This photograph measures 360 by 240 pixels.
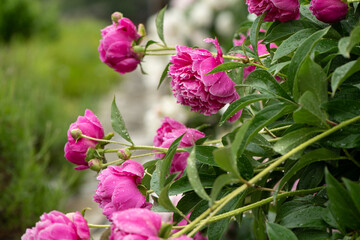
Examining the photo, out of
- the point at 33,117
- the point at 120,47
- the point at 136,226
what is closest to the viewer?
the point at 136,226

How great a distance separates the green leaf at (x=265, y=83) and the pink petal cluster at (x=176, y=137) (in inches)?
3.9

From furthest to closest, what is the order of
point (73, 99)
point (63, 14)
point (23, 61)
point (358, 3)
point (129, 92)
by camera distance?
point (63, 14)
point (129, 92)
point (73, 99)
point (23, 61)
point (358, 3)

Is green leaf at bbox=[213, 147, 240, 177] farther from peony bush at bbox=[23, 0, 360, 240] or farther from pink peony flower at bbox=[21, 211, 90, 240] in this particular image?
pink peony flower at bbox=[21, 211, 90, 240]

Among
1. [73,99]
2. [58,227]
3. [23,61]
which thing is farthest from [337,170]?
[73,99]

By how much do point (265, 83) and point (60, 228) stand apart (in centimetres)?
19

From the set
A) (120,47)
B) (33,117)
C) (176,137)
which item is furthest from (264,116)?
(33,117)

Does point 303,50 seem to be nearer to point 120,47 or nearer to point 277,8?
point 277,8

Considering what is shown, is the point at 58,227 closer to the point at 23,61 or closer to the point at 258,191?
the point at 258,191

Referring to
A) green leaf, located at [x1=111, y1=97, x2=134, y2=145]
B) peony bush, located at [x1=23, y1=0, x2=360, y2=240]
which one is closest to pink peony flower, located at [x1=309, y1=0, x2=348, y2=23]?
peony bush, located at [x1=23, y1=0, x2=360, y2=240]

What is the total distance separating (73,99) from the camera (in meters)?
3.71

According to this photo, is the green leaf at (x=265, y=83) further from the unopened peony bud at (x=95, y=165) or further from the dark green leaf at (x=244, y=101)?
the unopened peony bud at (x=95, y=165)

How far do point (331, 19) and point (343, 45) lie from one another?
76 mm

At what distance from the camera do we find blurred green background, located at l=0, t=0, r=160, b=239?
1424 millimetres

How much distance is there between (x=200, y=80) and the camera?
0.43 metres
